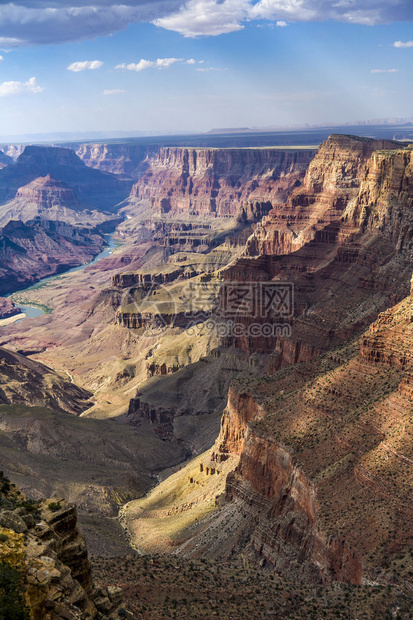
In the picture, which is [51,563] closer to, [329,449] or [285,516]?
[329,449]

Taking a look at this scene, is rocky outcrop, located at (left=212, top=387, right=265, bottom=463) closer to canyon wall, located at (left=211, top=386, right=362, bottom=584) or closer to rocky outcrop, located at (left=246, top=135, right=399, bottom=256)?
canyon wall, located at (left=211, top=386, right=362, bottom=584)

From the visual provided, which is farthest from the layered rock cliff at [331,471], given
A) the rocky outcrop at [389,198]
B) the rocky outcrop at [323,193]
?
the rocky outcrop at [323,193]

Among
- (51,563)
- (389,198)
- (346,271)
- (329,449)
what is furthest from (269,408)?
(389,198)

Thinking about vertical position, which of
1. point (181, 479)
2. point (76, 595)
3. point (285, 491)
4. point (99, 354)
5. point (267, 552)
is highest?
point (76, 595)

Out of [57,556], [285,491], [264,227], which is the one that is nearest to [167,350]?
[264,227]

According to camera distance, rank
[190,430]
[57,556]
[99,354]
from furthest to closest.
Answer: [99,354]
[190,430]
[57,556]

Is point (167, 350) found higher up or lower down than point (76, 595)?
lower down

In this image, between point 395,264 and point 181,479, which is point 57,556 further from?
point 395,264

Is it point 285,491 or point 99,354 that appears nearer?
point 285,491
